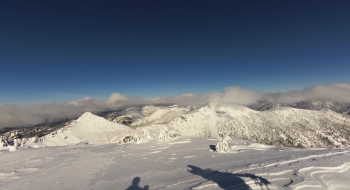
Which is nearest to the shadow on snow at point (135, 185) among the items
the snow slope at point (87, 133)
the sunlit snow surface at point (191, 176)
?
the sunlit snow surface at point (191, 176)

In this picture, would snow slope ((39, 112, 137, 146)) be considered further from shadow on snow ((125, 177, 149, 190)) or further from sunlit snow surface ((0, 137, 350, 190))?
shadow on snow ((125, 177, 149, 190))

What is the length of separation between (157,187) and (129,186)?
79.3 inches

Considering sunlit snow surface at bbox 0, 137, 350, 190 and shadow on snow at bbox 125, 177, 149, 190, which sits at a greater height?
sunlit snow surface at bbox 0, 137, 350, 190

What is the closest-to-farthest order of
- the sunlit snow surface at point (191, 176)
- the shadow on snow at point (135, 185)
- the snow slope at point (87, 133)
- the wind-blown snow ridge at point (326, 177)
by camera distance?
the wind-blown snow ridge at point (326, 177), the sunlit snow surface at point (191, 176), the shadow on snow at point (135, 185), the snow slope at point (87, 133)

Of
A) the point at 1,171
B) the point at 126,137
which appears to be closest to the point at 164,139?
the point at 126,137

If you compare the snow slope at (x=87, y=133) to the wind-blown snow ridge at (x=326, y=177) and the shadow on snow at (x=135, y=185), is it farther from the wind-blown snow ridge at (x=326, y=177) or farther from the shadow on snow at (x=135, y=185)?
the wind-blown snow ridge at (x=326, y=177)

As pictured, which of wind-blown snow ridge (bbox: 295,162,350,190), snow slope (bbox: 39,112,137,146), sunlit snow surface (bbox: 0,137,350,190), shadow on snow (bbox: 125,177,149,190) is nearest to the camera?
wind-blown snow ridge (bbox: 295,162,350,190)

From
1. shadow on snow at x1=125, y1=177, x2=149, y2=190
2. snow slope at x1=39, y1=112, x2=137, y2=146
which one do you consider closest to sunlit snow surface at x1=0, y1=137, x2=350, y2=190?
shadow on snow at x1=125, y1=177, x2=149, y2=190

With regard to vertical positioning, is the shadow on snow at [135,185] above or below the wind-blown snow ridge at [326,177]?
below

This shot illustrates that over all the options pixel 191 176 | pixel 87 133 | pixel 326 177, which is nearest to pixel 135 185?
pixel 191 176

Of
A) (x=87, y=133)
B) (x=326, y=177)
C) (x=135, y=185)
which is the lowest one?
(x=87, y=133)

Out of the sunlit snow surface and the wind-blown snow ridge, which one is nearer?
the wind-blown snow ridge

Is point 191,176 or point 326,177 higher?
point 326,177

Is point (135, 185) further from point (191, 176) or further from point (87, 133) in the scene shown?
point (87, 133)
